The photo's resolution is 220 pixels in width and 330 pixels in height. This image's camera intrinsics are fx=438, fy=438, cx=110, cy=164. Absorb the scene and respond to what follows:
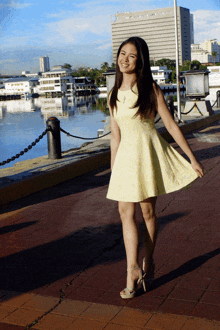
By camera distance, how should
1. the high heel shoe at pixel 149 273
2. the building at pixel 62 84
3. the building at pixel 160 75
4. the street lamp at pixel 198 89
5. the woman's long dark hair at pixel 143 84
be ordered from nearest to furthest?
1. the woman's long dark hair at pixel 143 84
2. the high heel shoe at pixel 149 273
3. the street lamp at pixel 198 89
4. the building at pixel 160 75
5. the building at pixel 62 84

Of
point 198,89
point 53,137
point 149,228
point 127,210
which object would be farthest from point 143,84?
point 198,89

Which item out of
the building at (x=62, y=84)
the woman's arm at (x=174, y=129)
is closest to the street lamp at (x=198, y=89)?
the woman's arm at (x=174, y=129)

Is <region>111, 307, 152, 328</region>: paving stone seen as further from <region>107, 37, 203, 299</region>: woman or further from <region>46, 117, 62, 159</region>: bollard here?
<region>46, 117, 62, 159</region>: bollard

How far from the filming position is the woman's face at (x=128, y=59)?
2988 mm

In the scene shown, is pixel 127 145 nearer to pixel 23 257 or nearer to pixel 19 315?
pixel 19 315

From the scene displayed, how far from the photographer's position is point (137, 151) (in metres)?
2.97

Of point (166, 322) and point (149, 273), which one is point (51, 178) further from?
point (166, 322)

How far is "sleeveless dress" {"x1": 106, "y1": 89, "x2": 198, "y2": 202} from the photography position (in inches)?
117

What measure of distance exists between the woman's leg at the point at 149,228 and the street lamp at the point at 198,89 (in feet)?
49.7

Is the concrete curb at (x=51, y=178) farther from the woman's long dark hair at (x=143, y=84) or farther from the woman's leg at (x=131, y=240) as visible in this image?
the woman's long dark hair at (x=143, y=84)

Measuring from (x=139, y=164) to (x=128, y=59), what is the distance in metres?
0.72

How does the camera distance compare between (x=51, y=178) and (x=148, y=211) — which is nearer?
(x=148, y=211)

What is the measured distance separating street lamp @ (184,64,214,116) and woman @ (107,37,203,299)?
15183mm

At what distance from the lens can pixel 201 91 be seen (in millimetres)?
17953
